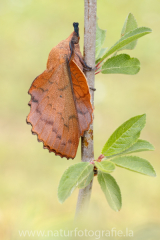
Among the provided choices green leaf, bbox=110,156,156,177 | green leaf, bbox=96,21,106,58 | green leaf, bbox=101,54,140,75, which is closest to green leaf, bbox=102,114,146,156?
green leaf, bbox=110,156,156,177

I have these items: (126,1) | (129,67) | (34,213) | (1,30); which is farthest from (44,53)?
(34,213)

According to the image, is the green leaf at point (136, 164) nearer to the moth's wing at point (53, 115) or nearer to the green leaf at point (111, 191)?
the green leaf at point (111, 191)

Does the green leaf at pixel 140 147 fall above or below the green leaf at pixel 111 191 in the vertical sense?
above

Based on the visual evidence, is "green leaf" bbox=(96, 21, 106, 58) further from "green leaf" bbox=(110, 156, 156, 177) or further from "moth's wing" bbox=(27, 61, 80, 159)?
"green leaf" bbox=(110, 156, 156, 177)

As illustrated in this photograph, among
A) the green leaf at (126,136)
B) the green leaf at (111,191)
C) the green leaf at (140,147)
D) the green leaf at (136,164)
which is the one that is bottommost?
the green leaf at (111,191)

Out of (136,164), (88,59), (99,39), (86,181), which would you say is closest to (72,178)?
(86,181)

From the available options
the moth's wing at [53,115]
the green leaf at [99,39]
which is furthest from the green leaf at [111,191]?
the green leaf at [99,39]

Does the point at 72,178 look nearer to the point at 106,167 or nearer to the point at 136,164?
the point at 106,167

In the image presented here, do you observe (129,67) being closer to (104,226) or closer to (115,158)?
(115,158)
